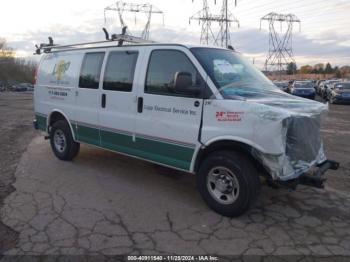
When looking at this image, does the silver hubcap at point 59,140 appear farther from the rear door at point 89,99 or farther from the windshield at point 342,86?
the windshield at point 342,86

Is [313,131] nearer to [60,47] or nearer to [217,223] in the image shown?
[217,223]

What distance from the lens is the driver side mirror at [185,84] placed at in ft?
15.3

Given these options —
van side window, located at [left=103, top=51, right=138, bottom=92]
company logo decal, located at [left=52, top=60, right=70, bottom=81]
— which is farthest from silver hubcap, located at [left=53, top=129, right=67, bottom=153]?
van side window, located at [left=103, top=51, right=138, bottom=92]

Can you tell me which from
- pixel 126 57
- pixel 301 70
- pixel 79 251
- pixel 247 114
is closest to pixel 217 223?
pixel 247 114

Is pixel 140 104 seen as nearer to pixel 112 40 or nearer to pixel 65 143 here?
pixel 112 40

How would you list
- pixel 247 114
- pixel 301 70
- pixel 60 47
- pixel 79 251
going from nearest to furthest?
pixel 79 251, pixel 247 114, pixel 60 47, pixel 301 70

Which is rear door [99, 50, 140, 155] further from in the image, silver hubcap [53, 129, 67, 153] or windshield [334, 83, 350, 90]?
windshield [334, 83, 350, 90]

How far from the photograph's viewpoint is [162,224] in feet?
14.8

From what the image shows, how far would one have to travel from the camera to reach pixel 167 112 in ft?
16.9

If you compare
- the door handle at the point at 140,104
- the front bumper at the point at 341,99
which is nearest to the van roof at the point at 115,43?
the door handle at the point at 140,104

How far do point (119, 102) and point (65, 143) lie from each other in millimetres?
2004

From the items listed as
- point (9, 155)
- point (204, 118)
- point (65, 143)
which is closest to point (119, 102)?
point (204, 118)

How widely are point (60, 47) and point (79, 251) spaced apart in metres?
4.86

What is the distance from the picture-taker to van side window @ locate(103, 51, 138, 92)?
5.70 metres
